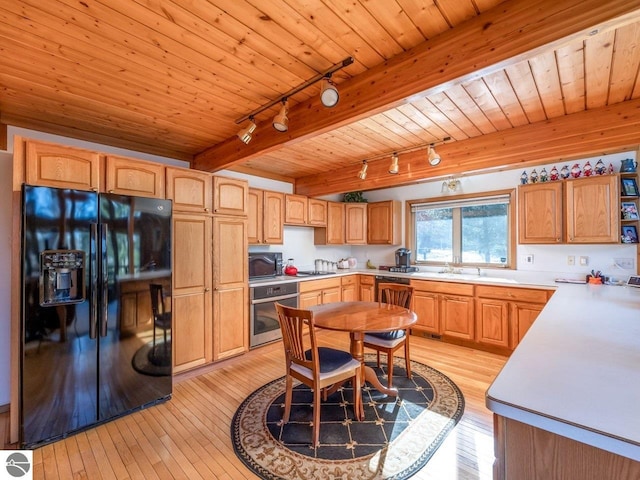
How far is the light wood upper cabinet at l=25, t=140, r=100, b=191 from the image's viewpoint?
2.07 meters

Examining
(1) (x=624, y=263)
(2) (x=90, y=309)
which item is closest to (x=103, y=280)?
(2) (x=90, y=309)

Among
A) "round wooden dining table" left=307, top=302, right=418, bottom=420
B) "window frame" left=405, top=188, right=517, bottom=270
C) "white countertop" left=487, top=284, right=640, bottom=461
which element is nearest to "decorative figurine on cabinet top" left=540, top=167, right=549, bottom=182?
"window frame" left=405, top=188, right=517, bottom=270

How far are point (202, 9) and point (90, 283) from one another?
196 cm

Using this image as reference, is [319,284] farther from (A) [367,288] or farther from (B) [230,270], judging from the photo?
(B) [230,270]

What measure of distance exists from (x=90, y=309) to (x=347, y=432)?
209cm

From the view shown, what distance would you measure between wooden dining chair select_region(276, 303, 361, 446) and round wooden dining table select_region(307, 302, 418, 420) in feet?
0.67

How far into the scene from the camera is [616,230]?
2963 mm

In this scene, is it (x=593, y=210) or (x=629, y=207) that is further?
(x=593, y=210)

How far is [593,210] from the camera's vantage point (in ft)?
10.2

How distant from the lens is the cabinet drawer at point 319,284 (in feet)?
13.8

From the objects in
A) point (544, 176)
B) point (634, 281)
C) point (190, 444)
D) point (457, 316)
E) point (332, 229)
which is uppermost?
point (544, 176)

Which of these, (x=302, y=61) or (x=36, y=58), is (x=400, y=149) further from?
(x=36, y=58)

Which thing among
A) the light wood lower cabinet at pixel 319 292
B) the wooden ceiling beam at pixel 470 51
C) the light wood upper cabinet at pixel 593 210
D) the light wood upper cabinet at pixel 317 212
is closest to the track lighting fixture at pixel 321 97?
the wooden ceiling beam at pixel 470 51

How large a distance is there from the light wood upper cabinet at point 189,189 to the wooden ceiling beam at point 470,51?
1.40m
